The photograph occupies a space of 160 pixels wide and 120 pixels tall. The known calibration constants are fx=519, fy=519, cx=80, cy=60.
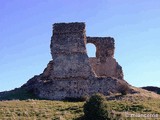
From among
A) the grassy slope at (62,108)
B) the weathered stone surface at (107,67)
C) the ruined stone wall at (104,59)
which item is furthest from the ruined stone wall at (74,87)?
the ruined stone wall at (104,59)

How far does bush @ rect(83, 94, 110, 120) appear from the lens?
4153 cm

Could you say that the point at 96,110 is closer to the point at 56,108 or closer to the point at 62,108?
the point at 62,108

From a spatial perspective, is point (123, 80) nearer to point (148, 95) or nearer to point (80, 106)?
point (148, 95)

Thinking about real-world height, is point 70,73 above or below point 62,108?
above

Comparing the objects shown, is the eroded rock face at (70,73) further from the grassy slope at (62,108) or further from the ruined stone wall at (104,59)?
the grassy slope at (62,108)

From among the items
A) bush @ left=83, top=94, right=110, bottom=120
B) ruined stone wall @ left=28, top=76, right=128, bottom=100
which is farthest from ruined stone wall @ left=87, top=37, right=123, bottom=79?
bush @ left=83, top=94, right=110, bottom=120

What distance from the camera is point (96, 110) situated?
1647 inches

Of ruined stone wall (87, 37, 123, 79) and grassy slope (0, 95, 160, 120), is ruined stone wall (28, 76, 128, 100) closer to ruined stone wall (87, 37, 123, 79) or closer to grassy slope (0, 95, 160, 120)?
ruined stone wall (87, 37, 123, 79)

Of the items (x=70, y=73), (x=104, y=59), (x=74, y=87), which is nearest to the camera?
(x=74, y=87)

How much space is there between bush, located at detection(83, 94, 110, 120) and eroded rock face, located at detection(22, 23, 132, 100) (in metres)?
12.6

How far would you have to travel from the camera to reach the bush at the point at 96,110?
41.5 m

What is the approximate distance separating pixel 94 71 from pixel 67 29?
236 inches

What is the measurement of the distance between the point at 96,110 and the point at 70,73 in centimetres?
1486

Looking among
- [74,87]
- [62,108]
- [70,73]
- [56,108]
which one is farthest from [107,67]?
[56,108]
